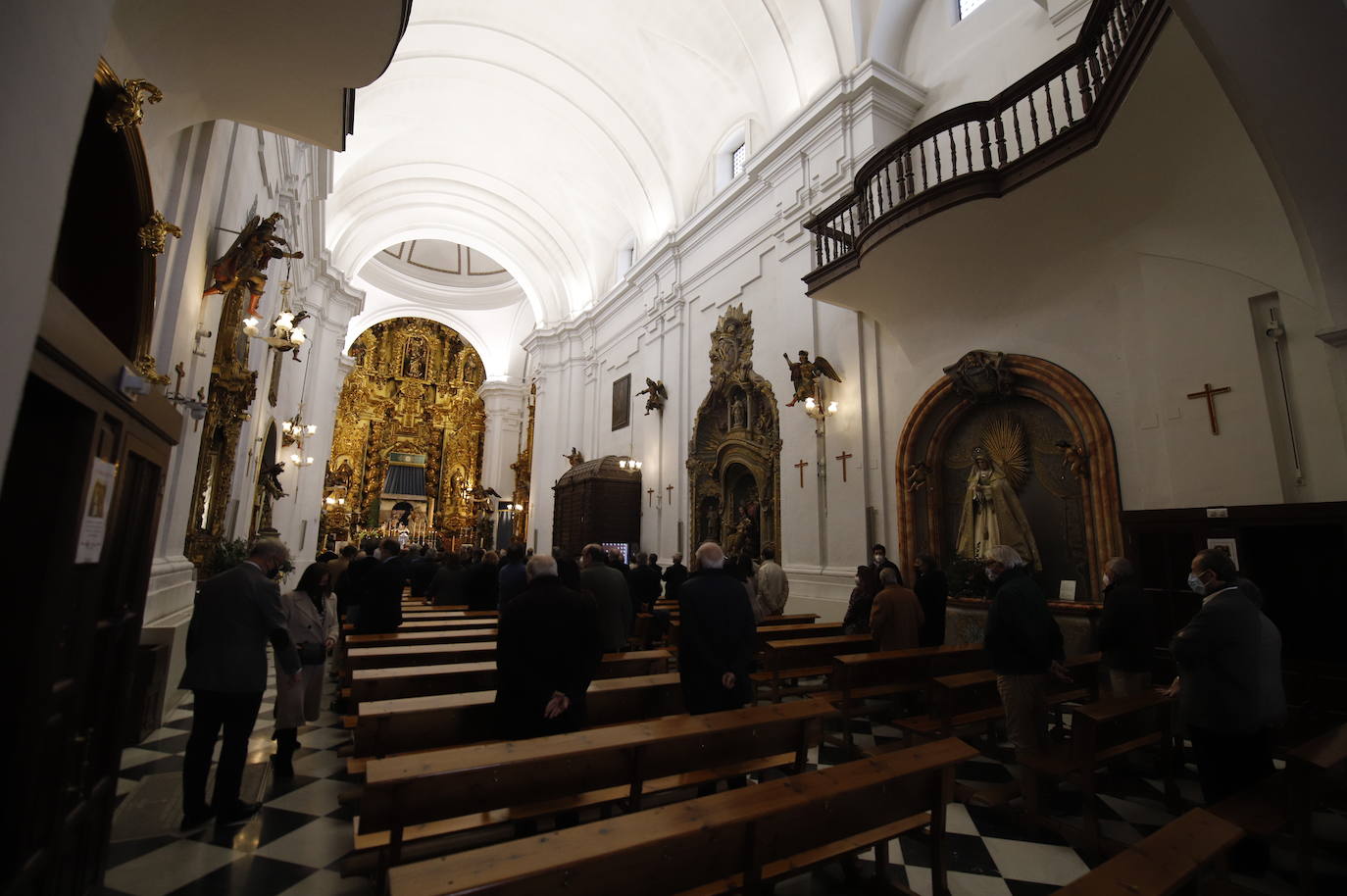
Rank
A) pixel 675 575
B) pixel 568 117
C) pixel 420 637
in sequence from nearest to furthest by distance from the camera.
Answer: pixel 420 637
pixel 675 575
pixel 568 117

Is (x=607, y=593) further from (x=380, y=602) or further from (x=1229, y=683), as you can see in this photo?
(x=1229, y=683)

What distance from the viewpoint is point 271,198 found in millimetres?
8164

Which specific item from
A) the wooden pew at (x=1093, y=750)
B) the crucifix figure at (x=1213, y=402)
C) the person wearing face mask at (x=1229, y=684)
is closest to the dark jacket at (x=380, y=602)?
the wooden pew at (x=1093, y=750)

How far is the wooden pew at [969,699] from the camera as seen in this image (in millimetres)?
3934

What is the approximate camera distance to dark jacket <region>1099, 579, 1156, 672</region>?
13.5 feet

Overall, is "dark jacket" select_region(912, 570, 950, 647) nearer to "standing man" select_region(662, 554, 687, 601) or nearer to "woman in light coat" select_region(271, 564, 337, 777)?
"standing man" select_region(662, 554, 687, 601)

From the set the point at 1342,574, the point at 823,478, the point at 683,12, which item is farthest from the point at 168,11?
the point at 683,12

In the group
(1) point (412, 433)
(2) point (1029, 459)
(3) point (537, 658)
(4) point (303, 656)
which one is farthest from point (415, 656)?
(1) point (412, 433)

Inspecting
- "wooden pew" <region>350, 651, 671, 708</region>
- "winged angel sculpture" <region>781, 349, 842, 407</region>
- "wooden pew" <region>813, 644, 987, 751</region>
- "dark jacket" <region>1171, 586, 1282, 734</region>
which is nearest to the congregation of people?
"dark jacket" <region>1171, 586, 1282, 734</region>

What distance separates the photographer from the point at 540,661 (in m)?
2.96

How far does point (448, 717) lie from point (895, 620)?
3.58 m

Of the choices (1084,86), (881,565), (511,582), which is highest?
(1084,86)

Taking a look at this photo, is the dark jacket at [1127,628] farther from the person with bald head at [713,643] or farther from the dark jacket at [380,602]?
the dark jacket at [380,602]

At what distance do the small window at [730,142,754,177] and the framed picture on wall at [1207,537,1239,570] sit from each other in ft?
32.6
